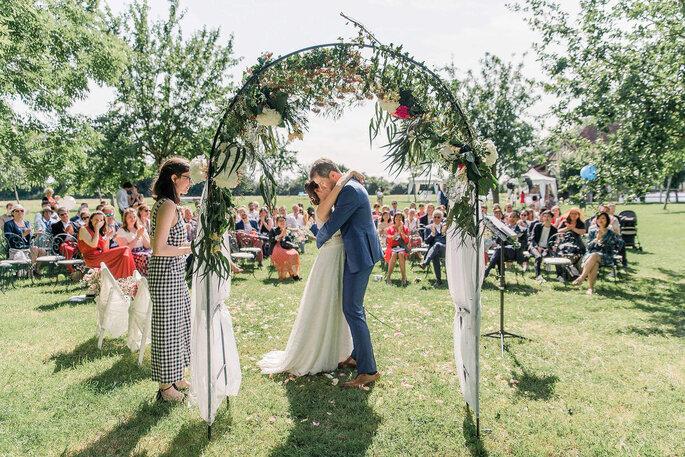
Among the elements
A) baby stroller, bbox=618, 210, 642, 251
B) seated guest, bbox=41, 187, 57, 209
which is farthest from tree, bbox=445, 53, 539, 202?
seated guest, bbox=41, 187, 57, 209

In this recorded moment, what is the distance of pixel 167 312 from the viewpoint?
394 centimetres

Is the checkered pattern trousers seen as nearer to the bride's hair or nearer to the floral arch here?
the floral arch

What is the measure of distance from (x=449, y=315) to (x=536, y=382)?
253cm

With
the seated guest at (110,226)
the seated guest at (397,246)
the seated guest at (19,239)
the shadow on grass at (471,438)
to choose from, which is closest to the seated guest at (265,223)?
the seated guest at (397,246)

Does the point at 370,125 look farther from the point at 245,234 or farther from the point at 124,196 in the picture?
the point at 124,196

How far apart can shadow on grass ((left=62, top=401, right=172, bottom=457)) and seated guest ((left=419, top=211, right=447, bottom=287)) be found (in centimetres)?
672

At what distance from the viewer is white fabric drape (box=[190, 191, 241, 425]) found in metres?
3.40

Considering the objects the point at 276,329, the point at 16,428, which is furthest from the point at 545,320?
the point at 16,428

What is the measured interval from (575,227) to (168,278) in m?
9.38

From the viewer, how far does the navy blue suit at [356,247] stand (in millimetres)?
4148

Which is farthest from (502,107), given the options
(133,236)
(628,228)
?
(133,236)

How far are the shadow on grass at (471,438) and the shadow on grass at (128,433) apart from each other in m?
2.69

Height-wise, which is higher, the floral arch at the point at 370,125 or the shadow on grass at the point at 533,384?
the floral arch at the point at 370,125

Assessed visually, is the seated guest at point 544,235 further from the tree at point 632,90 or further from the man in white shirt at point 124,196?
the man in white shirt at point 124,196
